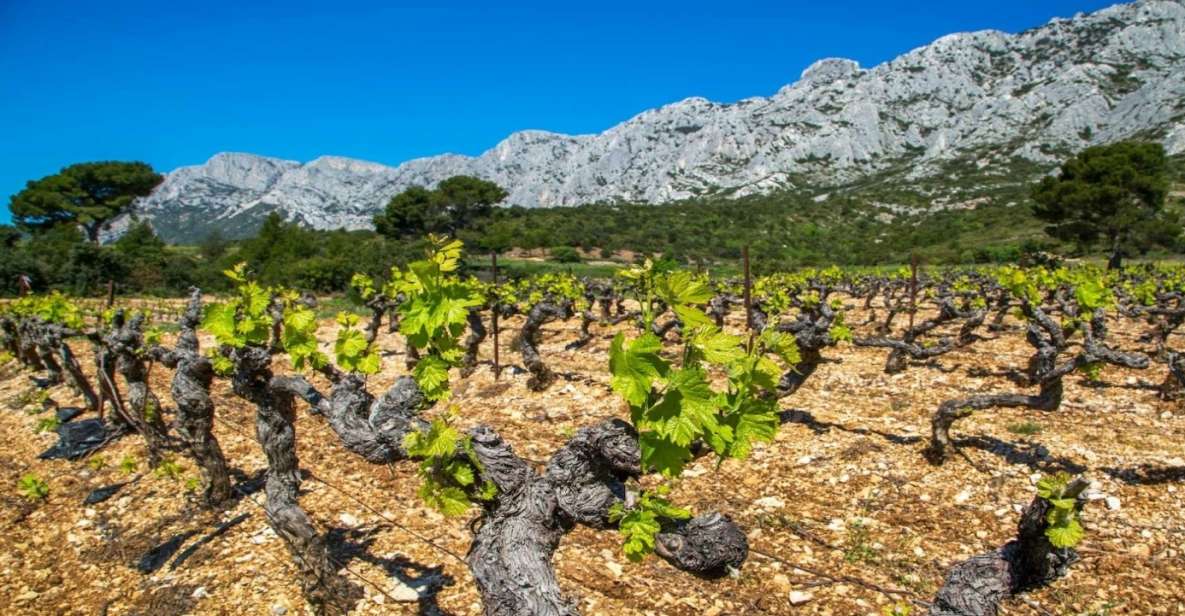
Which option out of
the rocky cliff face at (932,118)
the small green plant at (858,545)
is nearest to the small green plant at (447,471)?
the small green plant at (858,545)

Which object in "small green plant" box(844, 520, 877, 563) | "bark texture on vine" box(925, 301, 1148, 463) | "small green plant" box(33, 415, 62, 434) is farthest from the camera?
"small green plant" box(33, 415, 62, 434)

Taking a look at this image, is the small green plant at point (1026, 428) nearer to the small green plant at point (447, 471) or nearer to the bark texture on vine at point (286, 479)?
the small green plant at point (447, 471)

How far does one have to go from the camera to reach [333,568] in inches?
212

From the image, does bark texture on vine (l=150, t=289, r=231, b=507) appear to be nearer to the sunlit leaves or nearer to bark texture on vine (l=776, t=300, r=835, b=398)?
the sunlit leaves

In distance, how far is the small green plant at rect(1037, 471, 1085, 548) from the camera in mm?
4000

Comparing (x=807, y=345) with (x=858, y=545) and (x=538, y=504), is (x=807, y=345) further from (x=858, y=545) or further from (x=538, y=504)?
(x=538, y=504)

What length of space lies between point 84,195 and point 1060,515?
79200 mm

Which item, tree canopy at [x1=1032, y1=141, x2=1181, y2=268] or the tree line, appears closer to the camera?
the tree line

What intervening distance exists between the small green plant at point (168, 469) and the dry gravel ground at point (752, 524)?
5.4 inches

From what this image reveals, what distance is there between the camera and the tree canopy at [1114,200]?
1614 inches

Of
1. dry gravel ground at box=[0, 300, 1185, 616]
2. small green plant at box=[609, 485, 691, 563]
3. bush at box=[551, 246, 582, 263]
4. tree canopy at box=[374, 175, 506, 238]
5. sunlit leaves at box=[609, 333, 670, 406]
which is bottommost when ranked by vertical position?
dry gravel ground at box=[0, 300, 1185, 616]

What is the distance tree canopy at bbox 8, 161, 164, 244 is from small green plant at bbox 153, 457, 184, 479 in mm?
67173

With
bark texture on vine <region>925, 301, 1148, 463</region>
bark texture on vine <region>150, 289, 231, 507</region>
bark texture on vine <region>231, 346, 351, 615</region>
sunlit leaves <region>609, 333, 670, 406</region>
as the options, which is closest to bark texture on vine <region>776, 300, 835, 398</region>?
bark texture on vine <region>925, 301, 1148, 463</region>

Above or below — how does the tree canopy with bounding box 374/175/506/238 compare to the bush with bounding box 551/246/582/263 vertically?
above
